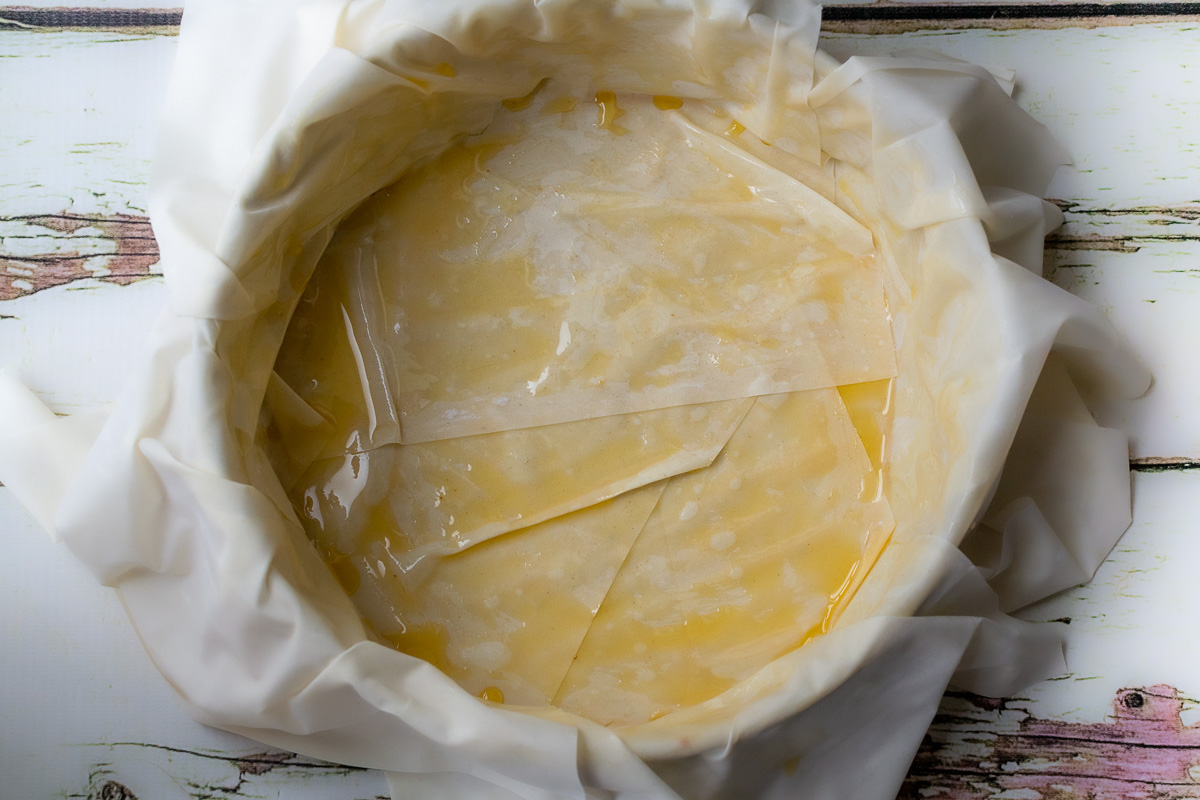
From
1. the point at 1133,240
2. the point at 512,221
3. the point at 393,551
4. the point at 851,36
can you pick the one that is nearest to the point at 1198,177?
the point at 1133,240

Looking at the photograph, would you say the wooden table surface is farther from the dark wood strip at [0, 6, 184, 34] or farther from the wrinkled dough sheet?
the wrinkled dough sheet

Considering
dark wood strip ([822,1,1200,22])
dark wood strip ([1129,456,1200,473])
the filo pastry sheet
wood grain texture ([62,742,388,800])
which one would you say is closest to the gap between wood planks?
dark wood strip ([822,1,1200,22])


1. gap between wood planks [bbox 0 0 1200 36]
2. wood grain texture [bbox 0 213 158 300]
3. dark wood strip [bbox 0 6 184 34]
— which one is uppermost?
gap between wood planks [bbox 0 0 1200 36]

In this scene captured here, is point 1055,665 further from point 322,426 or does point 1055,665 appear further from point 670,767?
point 322,426

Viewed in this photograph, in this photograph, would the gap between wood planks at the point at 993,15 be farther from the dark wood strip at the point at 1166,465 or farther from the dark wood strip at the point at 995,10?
the dark wood strip at the point at 1166,465

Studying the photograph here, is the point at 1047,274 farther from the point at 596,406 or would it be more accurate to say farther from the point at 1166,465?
the point at 596,406
